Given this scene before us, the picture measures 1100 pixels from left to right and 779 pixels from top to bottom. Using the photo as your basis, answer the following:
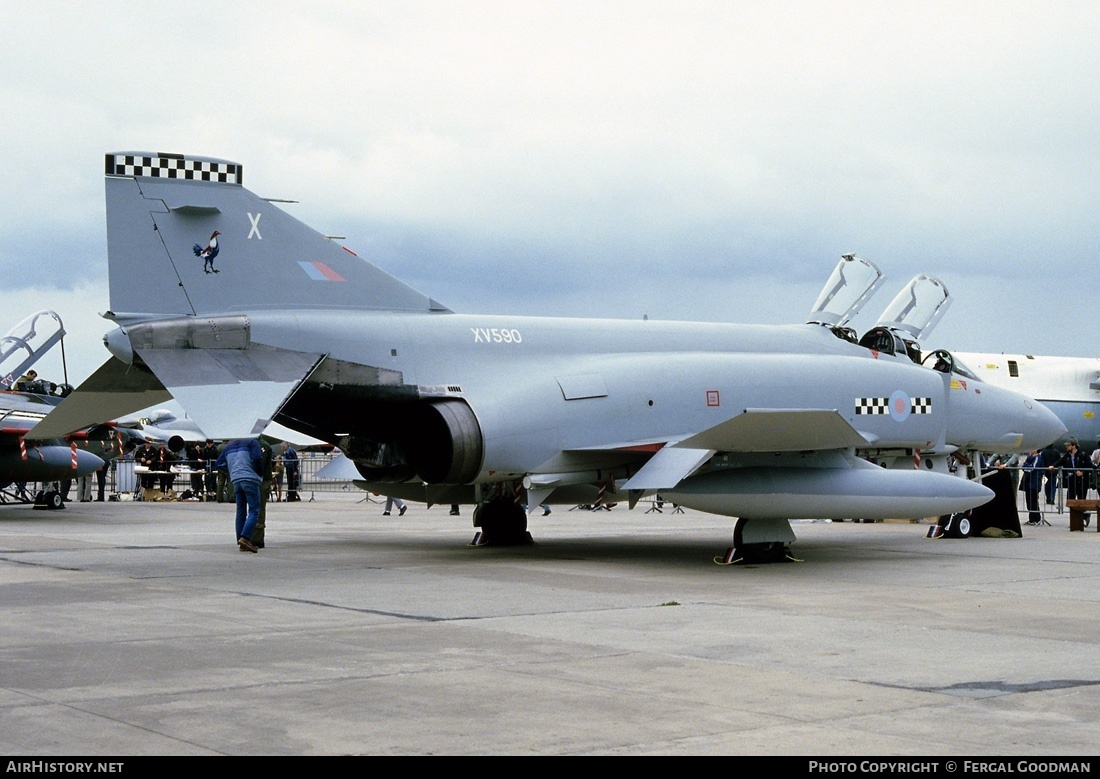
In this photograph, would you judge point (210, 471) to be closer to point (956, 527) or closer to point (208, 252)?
point (208, 252)

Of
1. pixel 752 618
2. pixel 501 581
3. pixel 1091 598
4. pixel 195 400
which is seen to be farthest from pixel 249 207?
pixel 1091 598

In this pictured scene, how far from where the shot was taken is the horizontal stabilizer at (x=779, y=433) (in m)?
11.9

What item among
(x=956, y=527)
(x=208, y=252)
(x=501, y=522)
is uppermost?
(x=208, y=252)

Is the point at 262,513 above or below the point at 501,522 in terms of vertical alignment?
above

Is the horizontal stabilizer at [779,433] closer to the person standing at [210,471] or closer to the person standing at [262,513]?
the person standing at [262,513]

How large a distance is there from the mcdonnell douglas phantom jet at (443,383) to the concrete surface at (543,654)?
904 millimetres

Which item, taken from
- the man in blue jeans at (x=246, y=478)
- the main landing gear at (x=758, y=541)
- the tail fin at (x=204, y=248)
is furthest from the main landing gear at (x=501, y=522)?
the tail fin at (x=204, y=248)

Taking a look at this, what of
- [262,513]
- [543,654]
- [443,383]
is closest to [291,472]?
[262,513]

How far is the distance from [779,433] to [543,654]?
6023 millimetres

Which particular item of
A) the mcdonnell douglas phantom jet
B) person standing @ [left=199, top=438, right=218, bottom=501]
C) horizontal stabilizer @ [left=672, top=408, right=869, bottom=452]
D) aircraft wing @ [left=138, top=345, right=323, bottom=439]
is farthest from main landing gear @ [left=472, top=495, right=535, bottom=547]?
person standing @ [left=199, top=438, right=218, bottom=501]

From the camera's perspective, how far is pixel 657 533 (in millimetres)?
18172

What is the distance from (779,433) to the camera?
12.3 m

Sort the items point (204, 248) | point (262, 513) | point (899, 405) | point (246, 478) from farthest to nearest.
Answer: point (899, 405) → point (262, 513) → point (246, 478) → point (204, 248)
